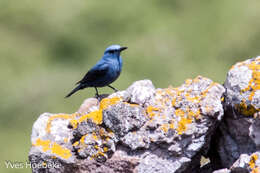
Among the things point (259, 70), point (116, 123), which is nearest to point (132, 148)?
point (116, 123)

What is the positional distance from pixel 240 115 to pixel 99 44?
13304 millimetres

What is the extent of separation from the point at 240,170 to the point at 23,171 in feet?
29.5

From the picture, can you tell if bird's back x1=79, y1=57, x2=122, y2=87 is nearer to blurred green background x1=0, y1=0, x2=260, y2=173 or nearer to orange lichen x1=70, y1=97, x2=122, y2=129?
orange lichen x1=70, y1=97, x2=122, y2=129

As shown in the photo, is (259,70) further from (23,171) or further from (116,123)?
(23,171)

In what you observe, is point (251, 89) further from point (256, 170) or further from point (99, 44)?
point (99, 44)

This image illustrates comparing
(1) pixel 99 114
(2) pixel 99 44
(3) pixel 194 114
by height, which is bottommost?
(3) pixel 194 114

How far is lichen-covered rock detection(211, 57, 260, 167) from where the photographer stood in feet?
20.2

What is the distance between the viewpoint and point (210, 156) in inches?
274

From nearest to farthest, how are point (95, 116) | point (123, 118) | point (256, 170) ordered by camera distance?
point (256, 170), point (123, 118), point (95, 116)

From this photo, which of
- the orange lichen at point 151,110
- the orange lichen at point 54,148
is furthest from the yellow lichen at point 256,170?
the orange lichen at point 54,148

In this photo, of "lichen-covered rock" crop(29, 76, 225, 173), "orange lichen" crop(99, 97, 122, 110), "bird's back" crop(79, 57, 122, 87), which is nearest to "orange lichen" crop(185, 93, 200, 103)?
"lichen-covered rock" crop(29, 76, 225, 173)

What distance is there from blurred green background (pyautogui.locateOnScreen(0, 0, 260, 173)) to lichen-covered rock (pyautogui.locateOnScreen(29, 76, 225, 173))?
7523mm

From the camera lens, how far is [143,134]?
6520mm

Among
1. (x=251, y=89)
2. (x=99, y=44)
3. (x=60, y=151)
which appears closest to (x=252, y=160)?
(x=251, y=89)
